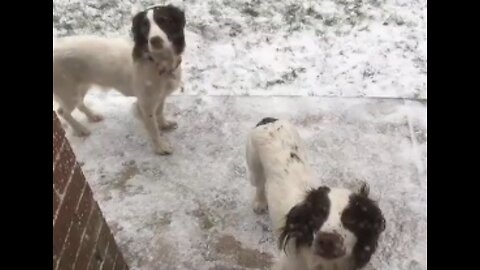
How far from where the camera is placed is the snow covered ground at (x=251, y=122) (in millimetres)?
3613

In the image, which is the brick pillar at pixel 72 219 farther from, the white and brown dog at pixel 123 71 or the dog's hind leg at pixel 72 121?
the dog's hind leg at pixel 72 121

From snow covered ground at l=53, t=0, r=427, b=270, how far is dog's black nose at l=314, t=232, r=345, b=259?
118 cm

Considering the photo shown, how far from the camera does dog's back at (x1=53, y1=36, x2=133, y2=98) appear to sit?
3900mm

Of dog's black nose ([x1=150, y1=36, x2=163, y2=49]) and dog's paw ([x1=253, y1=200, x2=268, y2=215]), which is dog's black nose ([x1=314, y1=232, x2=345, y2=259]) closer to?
dog's paw ([x1=253, y1=200, x2=268, y2=215])

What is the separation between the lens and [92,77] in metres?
4.00

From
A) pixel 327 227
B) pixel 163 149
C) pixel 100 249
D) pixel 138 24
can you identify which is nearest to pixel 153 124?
pixel 163 149

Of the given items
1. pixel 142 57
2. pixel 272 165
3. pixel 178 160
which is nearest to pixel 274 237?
pixel 272 165

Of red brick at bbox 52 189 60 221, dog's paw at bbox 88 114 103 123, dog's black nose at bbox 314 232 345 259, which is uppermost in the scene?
red brick at bbox 52 189 60 221

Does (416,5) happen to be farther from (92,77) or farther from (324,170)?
(92,77)

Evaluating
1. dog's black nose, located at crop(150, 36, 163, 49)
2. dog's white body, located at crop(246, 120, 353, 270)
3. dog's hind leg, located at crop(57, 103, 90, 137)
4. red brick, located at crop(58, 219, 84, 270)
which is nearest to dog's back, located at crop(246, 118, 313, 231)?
dog's white body, located at crop(246, 120, 353, 270)

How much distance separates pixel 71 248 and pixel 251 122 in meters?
2.41

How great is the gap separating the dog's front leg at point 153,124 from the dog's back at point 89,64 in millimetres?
192

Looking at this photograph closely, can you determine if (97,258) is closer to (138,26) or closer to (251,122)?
(138,26)

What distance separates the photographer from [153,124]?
162 inches
